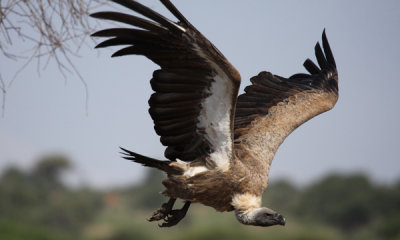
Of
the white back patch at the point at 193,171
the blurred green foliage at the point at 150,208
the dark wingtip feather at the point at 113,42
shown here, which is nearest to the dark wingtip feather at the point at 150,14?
the dark wingtip feather at the point at 113,42

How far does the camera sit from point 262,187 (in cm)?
688

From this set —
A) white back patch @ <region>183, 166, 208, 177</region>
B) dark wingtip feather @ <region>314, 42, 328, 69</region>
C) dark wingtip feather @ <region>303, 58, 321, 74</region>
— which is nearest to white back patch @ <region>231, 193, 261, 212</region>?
white back patch @ <region>183, 166, 208, 177</region>

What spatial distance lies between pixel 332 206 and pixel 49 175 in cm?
2627

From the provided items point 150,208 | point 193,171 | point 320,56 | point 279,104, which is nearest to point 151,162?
point 193,171

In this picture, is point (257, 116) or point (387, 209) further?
point (387, 209)

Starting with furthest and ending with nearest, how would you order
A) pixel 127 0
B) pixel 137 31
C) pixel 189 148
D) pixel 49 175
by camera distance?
pixel 49 175
pixel 189 148
pixel 137 31
pixel 127 0

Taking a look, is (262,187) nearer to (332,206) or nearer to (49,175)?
(332,206)

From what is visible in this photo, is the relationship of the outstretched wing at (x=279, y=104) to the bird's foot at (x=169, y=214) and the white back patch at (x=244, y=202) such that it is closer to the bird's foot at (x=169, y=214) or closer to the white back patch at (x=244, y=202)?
the white back patch at (x=244, y=202)

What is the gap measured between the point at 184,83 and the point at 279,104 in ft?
9.05

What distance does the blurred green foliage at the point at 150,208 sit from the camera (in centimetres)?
4241

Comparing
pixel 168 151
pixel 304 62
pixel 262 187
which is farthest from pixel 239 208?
pixel 304 62

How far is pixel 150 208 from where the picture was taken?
178ft

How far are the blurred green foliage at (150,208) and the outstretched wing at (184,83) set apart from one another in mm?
29962

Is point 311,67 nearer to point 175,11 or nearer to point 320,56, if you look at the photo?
point 320,56
